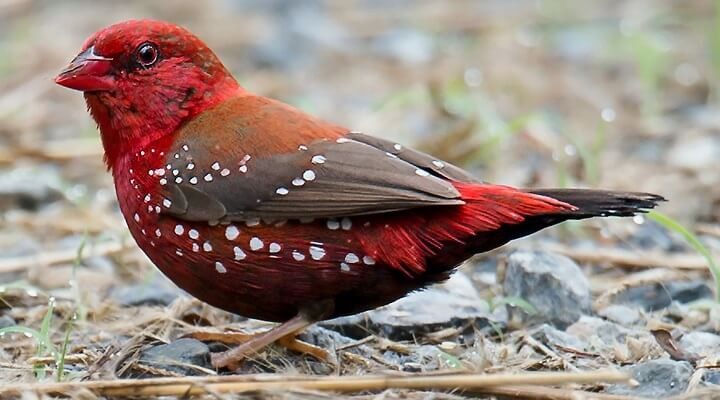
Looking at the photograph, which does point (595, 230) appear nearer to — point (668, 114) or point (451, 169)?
point (451, 169)

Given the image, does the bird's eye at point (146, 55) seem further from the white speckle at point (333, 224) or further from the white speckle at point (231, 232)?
the white speckle at point (333, 224)

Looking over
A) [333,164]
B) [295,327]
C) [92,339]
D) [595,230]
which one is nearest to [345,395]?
[295,327]

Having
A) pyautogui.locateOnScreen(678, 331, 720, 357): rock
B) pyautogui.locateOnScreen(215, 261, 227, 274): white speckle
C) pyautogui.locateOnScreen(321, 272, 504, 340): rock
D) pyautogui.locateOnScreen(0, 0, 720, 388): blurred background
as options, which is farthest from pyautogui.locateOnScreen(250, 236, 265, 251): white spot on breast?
pyautogui.locateOnScreen(678, 331, 720, 357): rock

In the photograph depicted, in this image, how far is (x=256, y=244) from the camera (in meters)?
4.25

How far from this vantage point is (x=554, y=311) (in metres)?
5.04

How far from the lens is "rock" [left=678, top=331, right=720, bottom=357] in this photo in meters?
4.57

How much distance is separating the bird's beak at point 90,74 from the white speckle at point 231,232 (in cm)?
74

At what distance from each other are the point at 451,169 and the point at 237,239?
77 cm

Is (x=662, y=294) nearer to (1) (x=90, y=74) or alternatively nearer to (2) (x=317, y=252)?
(2) (x=317, y=252)

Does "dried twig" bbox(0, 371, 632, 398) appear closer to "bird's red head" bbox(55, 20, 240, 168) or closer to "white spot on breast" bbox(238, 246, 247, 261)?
"white spot on breast" bbox(238, 246, 247, 261)

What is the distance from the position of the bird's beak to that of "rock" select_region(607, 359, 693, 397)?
2033 millimetres

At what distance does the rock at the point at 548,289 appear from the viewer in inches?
198

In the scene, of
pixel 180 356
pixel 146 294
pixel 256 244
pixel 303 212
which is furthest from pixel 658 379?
pixel 146 294

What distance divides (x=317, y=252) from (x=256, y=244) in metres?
0.20
